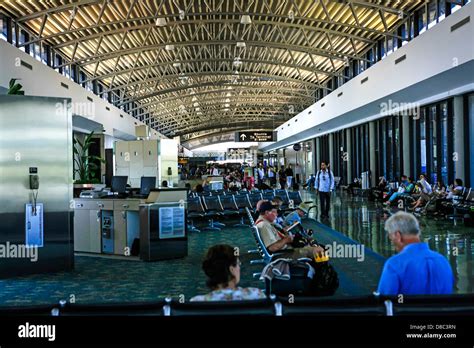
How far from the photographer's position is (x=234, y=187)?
2044 centimetres

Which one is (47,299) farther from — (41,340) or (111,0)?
(111,0)

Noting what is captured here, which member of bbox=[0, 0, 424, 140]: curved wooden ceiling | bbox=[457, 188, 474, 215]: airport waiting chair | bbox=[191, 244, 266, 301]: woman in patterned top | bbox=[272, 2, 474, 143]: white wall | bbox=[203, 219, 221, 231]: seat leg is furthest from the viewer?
bbox=[0, 0, 424, 140]: curved wooden ceiling

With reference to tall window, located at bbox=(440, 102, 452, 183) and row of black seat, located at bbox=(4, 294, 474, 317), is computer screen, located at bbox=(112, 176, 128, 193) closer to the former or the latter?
row of black seat, located at bbox=(4, 294, 474, 317)

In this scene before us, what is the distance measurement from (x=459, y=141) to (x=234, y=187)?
9282 millimetres

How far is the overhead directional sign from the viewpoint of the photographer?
41.1 metres

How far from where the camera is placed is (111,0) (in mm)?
16828

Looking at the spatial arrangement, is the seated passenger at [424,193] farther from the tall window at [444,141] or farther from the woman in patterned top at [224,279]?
the woman in patterned top at [224,279]

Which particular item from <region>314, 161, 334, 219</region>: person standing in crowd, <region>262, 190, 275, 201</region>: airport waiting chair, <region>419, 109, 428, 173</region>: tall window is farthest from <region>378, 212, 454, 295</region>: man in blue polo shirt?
<region>419, 109, 428, 173</region>: tall window

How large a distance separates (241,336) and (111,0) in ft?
55.6

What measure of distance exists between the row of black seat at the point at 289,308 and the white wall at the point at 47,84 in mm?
12049

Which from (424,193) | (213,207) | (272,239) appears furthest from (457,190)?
(272,239)

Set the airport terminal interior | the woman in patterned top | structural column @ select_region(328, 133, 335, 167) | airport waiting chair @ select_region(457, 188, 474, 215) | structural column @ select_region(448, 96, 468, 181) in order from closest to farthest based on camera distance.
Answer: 1. the woman in patterned top
2. the airport terminal interior
3. airport waiting chair @ select_region(457, 188, 474, 215)
4. structural column @ select_region(448, 96, 468, 181)
5. structural column @ select_region(328, 133, 335, 167)

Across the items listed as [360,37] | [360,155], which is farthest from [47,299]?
[360,155]

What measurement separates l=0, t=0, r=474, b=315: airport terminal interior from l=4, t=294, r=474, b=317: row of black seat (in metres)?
0.02
